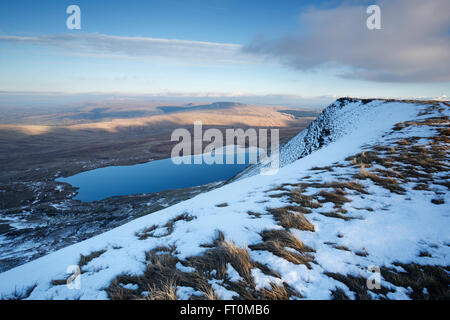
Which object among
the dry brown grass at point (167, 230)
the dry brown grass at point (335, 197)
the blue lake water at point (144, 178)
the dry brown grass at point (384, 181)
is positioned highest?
the dry brown grass at point (384, 181)

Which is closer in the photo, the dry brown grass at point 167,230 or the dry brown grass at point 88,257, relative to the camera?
the dry brown grass at point 88,257

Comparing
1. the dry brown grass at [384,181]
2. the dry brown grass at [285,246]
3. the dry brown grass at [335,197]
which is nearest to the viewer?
the dry brown grass at [285,246]

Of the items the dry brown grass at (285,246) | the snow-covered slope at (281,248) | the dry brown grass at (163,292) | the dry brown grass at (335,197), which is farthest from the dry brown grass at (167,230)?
the dry brown grass at (335,197)

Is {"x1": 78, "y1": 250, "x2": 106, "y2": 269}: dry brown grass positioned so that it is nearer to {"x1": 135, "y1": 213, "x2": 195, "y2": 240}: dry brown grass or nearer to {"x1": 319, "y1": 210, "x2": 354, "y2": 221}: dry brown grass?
{"x1": 135, "y1": 213, "x2": 195, "y2": 240}: dry brown grass

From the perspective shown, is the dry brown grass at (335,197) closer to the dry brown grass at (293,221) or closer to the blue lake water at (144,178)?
the dry brown grass at (293,221)

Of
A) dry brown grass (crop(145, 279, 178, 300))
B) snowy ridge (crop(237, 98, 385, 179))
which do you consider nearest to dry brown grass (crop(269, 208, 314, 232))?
dry brown grass (crop(145, 279, 178, 300))

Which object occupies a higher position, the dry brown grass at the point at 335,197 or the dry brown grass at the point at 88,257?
the dry brown grass at the point at 335,197
